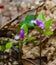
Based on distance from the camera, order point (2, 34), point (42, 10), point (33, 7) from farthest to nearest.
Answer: point (33, 7) → point (42, 10) → point (2, 34)

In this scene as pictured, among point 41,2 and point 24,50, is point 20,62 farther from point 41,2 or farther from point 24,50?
point 41,2

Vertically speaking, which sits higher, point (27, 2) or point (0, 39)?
point (27, 2)

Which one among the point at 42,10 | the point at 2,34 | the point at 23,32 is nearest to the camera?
the point at 23,32

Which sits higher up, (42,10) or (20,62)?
(42,10)

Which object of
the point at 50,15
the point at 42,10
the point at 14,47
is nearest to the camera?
the point at 14,47

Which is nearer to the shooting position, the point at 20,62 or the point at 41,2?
the point at 20,62

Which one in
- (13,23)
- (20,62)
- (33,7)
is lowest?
(20,62)

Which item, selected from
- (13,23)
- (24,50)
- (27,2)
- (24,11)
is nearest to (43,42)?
(24,50)

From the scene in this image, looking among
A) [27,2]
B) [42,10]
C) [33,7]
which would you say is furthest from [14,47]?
[27,2]

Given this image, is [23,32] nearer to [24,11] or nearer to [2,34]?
[2,34]
